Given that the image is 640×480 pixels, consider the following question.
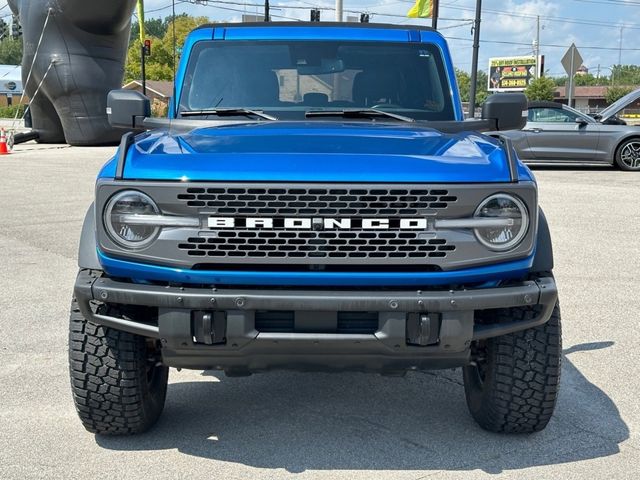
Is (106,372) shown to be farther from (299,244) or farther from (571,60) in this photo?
(571,60)

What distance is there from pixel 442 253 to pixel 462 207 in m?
0.20

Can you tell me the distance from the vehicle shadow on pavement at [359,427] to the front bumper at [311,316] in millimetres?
560

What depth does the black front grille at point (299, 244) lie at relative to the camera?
3199mm

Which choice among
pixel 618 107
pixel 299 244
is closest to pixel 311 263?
pixel 299 244

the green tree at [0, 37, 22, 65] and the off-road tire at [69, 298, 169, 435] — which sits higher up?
the green tree at [0, 37, 22, 65]

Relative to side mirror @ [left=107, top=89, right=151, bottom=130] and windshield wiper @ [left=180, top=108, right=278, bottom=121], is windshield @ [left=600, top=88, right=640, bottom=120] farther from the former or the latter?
side mirror @ [left=107, top=89, right=151, bottom=130]

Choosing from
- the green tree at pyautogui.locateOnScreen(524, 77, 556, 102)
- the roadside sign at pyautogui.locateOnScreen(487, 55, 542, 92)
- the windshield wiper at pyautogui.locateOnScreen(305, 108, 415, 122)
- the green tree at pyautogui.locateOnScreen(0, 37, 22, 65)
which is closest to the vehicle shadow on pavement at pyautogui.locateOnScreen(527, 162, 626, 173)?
the windshield wiper at pyautogui.locateOnScreen(305, 108, 415, 122)

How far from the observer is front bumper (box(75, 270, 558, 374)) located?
3.13m

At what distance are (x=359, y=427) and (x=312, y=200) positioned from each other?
1.35 meters

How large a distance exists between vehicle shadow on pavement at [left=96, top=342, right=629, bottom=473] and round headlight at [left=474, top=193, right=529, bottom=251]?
1.00 m

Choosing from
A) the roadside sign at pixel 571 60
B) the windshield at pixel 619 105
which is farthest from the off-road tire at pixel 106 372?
the roadside sign at pixel 571 60

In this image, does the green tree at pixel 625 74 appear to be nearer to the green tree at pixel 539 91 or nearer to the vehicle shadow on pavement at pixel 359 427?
the green tree at pixel 539 91

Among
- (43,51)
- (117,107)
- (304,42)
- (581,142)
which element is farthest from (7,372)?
(43,51)

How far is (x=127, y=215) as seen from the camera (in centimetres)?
327
